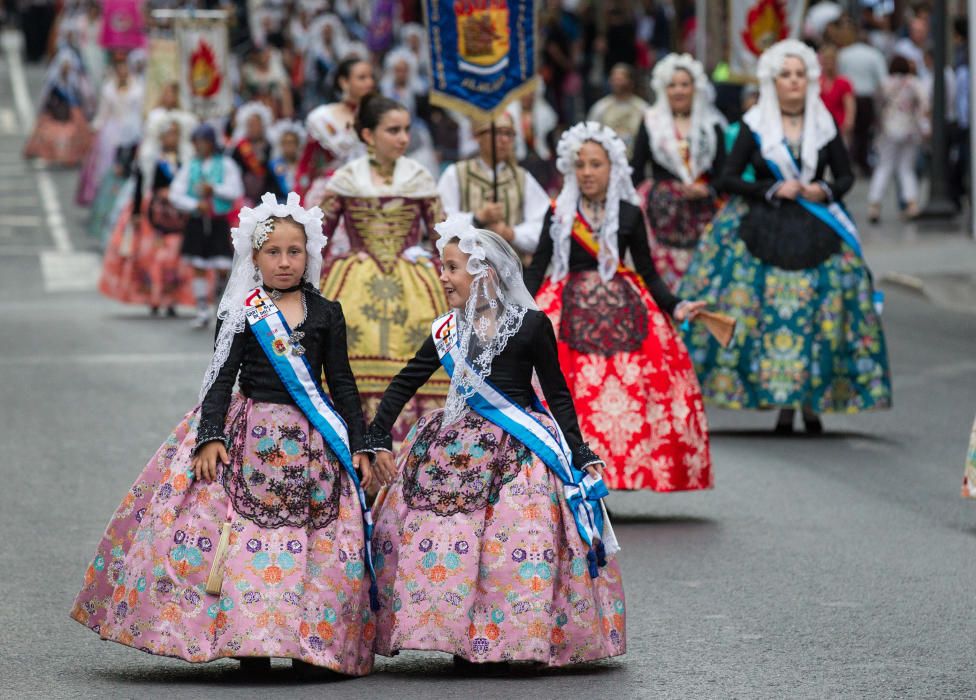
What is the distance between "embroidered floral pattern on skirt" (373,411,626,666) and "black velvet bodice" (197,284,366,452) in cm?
27

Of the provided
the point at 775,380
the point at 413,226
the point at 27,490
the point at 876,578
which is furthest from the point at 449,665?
the point at 775,380

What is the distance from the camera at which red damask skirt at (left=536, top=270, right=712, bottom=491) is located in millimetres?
10312

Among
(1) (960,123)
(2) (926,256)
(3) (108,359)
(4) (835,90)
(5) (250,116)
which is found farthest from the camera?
(4) (835,90)

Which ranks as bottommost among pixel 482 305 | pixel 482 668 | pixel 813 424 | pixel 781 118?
pixel 813 424

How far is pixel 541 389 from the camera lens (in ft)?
25.0

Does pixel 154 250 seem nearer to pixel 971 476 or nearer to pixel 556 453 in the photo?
pixel 971 476

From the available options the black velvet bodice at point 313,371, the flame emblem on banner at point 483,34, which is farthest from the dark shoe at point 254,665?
the flame emblem on banner at point 483,34

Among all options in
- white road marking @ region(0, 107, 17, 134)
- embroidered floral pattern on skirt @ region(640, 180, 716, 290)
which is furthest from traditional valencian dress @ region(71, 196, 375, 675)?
white road marking @ region(0, 107, 17, 134)

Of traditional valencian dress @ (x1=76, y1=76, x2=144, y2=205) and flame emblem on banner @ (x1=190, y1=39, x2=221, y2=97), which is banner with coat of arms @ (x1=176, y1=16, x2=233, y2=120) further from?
traditional valencian dress @ (x1=76, y1=76, x2=144, y2=205)

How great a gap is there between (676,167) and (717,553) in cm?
569

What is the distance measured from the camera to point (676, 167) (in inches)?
583

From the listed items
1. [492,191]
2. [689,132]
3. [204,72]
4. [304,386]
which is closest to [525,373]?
[304,386]

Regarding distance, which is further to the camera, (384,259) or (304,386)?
(384,259)

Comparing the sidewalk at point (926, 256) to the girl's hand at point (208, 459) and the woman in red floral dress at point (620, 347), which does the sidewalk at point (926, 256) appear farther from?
the girl's hand at point (208, 459)
